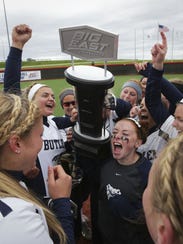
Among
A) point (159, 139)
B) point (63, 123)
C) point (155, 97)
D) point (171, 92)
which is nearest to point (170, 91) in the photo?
point (171, 92)

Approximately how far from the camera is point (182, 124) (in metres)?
2.23

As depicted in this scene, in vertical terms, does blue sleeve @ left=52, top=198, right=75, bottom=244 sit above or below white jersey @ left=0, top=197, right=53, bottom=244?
below

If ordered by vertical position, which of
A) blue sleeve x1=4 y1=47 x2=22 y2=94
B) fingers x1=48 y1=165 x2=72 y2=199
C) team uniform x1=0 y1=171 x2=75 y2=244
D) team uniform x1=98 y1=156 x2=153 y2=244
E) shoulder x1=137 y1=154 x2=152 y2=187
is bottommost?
team uniform x1=98 y1=156 x2=153 y2=244

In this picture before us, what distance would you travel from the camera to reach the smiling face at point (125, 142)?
2191 mm

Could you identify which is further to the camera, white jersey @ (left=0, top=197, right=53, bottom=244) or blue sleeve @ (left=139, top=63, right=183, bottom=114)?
blue sleeve @ (left=139, top=63, right=183, bottom=114)

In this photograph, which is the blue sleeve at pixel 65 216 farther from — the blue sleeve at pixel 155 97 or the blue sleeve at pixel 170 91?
the blue sleeve at pixel 170 91

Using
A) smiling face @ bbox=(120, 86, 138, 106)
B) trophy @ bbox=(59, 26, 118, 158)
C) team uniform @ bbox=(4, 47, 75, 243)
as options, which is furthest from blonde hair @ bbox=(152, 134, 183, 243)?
smiling face @ bbox=(120, 86, 138, 106)

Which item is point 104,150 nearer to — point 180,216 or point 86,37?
point 86,37

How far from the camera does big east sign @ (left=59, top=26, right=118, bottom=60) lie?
1.74m

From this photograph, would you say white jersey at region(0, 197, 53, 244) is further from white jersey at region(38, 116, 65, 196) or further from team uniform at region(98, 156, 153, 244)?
white jersey at region(38, 116, 65, 196)

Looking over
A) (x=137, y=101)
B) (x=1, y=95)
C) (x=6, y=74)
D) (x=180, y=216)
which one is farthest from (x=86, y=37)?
(x=137, y=101)

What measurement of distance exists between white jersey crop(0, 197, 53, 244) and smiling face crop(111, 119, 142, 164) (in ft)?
3.88

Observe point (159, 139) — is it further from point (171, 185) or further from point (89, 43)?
point (171, 185)

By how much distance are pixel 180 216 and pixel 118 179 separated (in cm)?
141
